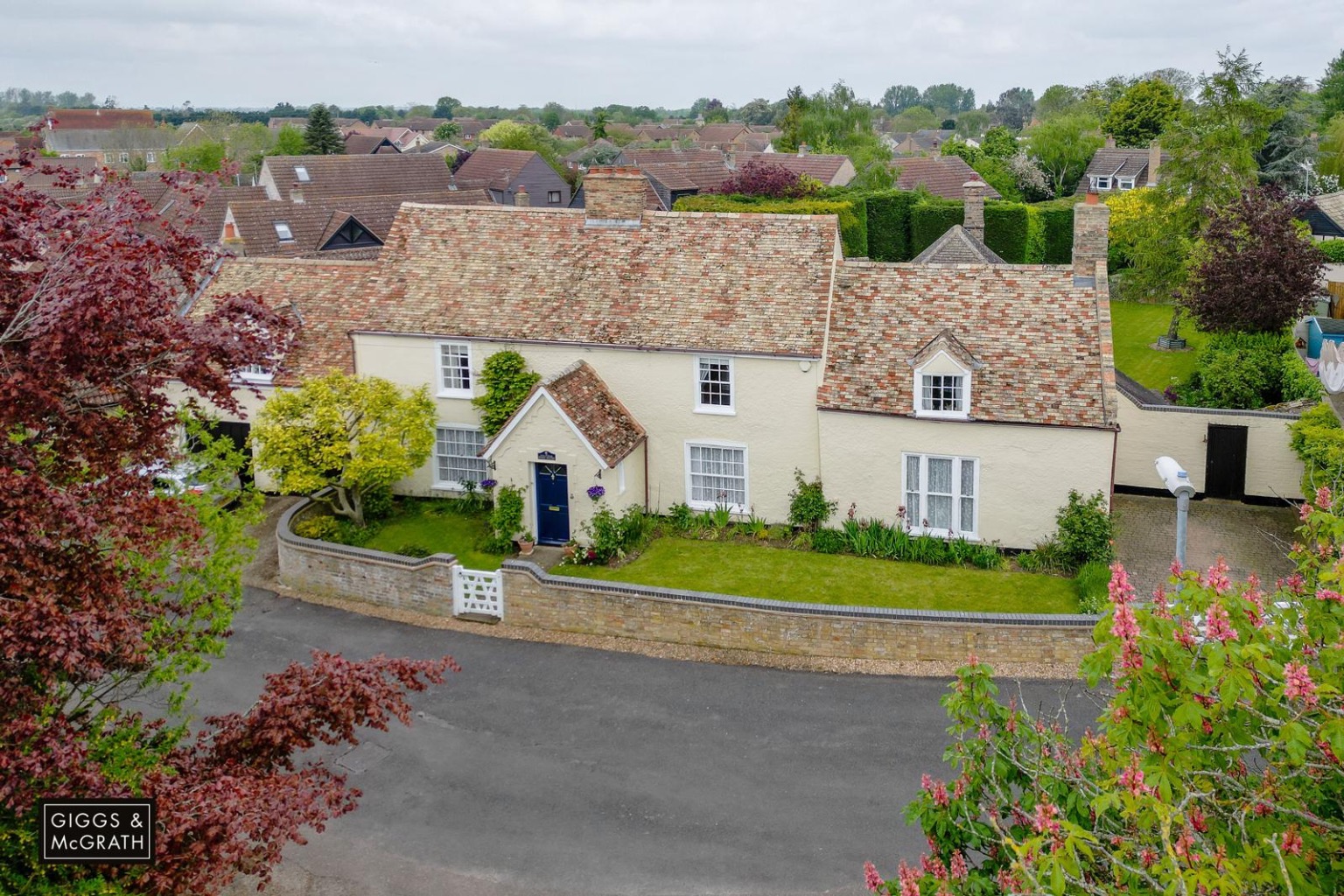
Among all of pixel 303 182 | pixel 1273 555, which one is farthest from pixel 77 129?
pixel 1273 555

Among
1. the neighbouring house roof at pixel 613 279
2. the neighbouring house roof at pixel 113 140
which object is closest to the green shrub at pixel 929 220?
the neighbouring house roof at pixel 613 279

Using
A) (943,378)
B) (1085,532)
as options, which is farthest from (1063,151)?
(1085,532)

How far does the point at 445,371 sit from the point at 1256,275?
1036 inches

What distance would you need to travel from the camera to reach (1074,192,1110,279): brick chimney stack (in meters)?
28.6

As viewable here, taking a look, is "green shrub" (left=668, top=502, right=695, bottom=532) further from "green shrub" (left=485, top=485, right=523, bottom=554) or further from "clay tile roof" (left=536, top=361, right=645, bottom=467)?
"green shrub" (left=485, top=485, right=523, bottom=554)

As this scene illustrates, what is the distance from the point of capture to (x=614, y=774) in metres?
19.1

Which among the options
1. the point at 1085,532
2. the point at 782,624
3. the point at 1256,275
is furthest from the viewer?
the point at 1256,275

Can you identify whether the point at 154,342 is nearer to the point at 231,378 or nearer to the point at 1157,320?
the point at 231,378

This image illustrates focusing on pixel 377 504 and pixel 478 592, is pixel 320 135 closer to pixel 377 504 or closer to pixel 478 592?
pixel 377 504

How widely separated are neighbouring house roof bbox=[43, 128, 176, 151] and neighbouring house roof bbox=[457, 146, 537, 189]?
85570 millimetres

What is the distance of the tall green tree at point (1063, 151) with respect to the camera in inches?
3676

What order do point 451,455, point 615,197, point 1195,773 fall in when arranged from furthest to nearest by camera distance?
point 615,197 < point 451,455 < point 1195,773

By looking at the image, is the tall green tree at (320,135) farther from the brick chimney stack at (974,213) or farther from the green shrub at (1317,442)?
the green shrub at (1317,442)

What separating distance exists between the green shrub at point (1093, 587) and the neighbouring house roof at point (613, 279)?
25.8ft
